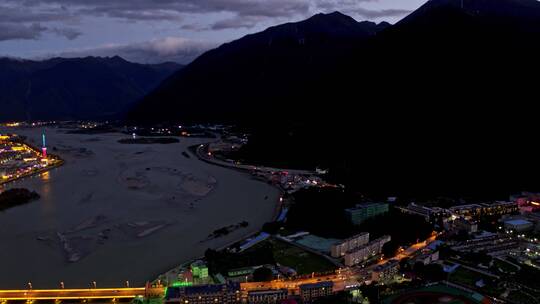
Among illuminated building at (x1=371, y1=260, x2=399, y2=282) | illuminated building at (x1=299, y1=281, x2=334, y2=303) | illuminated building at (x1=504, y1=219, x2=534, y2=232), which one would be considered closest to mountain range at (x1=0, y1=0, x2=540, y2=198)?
illuminated building at (x1=504, y1=219, x2=534, y2=232)

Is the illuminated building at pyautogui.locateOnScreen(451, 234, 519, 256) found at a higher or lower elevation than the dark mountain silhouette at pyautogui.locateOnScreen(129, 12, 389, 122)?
lower

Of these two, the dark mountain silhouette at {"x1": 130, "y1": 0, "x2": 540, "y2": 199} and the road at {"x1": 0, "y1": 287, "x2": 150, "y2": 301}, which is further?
the dark mountain silhouette at {"x1": 130, "y1": 0, "x2": 540, "y2": 199}

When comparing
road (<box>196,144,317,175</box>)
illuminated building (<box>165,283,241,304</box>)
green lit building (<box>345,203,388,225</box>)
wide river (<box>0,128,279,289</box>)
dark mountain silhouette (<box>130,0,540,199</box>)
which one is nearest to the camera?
illuminated building (<box>165,283,241,304</box>)

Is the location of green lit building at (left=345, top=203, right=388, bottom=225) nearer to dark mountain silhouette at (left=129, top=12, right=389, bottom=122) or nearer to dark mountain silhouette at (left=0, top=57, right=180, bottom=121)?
dark mountain silhouette at (left=129, top=12, right=389, bottom=122)

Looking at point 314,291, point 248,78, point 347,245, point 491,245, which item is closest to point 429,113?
point 491,245

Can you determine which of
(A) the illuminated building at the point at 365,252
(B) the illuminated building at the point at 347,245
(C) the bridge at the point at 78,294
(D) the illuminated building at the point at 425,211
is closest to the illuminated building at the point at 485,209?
(D) the illuminated building at the point at 425,211

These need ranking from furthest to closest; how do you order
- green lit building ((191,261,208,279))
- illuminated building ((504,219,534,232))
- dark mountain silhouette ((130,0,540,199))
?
dark mountain silhouette ((130,0,540,199)) < illuminated building ((504,219,534,232)) < green lit building ((191,261,208,279))

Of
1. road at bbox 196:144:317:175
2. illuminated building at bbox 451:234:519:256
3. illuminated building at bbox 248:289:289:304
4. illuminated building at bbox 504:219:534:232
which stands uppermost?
illuminated building at bbox 504:219:534:232
